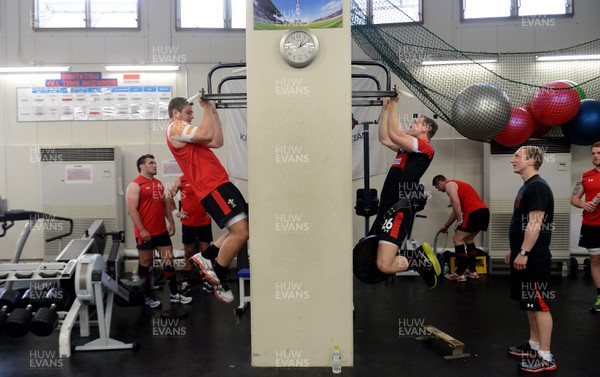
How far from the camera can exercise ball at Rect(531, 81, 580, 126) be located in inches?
212

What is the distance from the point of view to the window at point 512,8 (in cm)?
669

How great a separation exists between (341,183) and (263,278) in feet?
2.68

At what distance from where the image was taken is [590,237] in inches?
182

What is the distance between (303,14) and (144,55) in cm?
417

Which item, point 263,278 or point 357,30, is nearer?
point 263,278

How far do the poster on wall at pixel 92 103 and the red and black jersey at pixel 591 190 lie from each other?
16.8 ft

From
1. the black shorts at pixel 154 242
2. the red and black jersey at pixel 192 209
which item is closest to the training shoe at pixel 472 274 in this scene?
the red and black jersey at pixel 192 209

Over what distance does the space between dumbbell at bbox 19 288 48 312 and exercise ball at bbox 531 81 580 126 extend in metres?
5.27

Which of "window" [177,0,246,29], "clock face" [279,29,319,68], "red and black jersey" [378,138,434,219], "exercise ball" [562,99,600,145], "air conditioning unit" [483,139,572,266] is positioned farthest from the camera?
"window" [177,0,246,29]

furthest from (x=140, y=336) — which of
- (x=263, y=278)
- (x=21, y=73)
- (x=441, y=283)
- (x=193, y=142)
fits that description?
(x=21, y=73)

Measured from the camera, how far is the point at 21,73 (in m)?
6.62

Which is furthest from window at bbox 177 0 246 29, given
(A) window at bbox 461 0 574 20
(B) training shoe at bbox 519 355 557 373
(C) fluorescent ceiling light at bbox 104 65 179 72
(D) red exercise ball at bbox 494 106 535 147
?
(B) training shoe at bbox 519 355 557 373

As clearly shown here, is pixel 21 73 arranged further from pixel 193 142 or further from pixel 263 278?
pixel 263 278

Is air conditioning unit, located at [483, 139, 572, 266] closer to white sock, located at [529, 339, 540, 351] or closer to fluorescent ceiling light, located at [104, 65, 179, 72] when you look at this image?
white sock, located at [529, 339, 540, 351]
